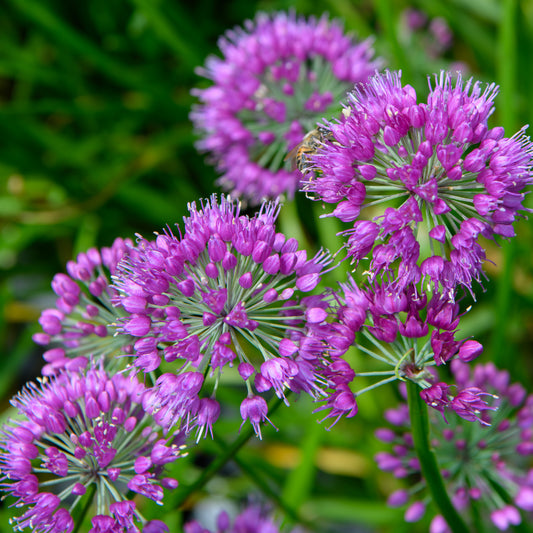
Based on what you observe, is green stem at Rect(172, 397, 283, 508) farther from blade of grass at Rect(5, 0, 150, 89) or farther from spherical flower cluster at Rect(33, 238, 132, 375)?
blade of grass at Rect(5, 0, 150, 89)

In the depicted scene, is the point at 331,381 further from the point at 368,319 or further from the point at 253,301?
the point at 253,301

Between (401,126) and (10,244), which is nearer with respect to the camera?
(401,126)

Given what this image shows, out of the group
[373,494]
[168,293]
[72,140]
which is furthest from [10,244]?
[373,494]

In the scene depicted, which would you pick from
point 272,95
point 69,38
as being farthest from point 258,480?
point 69,38

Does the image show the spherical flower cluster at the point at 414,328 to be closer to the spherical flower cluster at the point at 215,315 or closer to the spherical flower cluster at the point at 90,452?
the spherical flower cluster at the point at 215,315

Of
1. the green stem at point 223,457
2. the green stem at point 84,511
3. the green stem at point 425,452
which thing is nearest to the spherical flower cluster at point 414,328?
the green stem at point 425,452

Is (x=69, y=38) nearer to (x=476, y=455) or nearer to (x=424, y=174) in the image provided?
(x=424, y=174)
